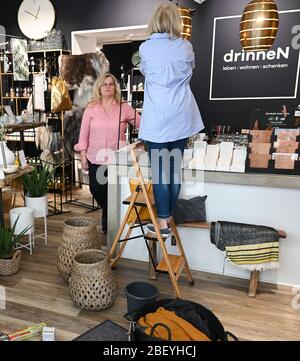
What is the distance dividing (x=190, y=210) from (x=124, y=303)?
A: 34.2 inches

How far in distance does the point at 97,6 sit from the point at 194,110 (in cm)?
389

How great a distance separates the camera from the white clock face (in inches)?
217

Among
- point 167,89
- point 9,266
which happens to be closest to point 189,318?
point 167,89

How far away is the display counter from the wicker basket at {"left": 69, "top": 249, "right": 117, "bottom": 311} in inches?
31.1

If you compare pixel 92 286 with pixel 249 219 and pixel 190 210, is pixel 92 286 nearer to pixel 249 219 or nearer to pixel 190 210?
pixel 190 210

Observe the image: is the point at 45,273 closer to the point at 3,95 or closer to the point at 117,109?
the point at 117,109

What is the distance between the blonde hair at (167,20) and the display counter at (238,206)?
1.09 m

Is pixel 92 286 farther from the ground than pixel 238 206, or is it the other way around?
pixel 238 206

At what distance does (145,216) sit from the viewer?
2.66 meters

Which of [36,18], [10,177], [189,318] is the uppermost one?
[36,18]

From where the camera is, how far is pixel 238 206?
276 centimetres

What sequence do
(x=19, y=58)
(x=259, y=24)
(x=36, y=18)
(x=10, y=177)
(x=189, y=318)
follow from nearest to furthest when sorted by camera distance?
(x=189, y=318)
(x=259, y=24)
(x=10, y=177)
(x=19, y=58)
(x=36, y=18)

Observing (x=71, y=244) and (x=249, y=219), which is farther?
(x=249, y=219)

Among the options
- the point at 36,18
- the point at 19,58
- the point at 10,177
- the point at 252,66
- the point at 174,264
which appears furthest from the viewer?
the point at 36,18
